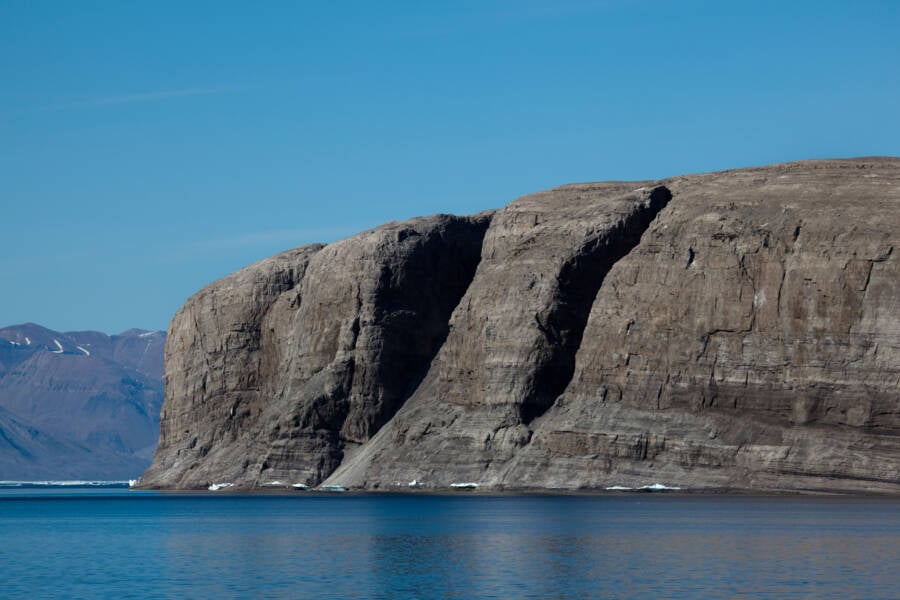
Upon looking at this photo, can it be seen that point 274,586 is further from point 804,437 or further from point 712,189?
point 712,189

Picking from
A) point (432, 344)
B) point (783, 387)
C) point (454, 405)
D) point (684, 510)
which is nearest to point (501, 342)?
point (454, 405)

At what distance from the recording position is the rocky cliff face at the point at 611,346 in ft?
433

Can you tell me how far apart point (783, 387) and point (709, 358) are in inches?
309

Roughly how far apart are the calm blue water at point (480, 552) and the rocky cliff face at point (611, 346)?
13032 millimetres

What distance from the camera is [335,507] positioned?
414 feet

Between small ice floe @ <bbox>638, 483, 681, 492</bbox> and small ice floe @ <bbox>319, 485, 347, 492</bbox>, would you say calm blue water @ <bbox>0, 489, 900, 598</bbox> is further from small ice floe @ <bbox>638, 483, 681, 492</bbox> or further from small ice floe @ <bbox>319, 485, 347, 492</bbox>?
small ice floe @ <bbox>319, 485, 347, 492</bbox>

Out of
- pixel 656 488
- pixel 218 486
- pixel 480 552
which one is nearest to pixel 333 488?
pixel 218 486

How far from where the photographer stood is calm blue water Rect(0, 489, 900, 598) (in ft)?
193

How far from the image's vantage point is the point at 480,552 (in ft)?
243

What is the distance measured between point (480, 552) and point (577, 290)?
8062 cm

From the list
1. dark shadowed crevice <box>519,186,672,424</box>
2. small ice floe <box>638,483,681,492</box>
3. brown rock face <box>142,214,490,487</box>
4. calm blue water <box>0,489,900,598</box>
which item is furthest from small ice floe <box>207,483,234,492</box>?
small ice floe <box>638,483,681,492</box>

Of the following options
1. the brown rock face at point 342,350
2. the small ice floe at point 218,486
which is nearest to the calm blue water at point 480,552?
the brown rock face at point 342,350

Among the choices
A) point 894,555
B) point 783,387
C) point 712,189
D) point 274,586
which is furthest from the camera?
point 712,189

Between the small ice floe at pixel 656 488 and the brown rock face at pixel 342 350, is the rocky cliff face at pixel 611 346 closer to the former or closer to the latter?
the brown rock face at pixel 342 350
